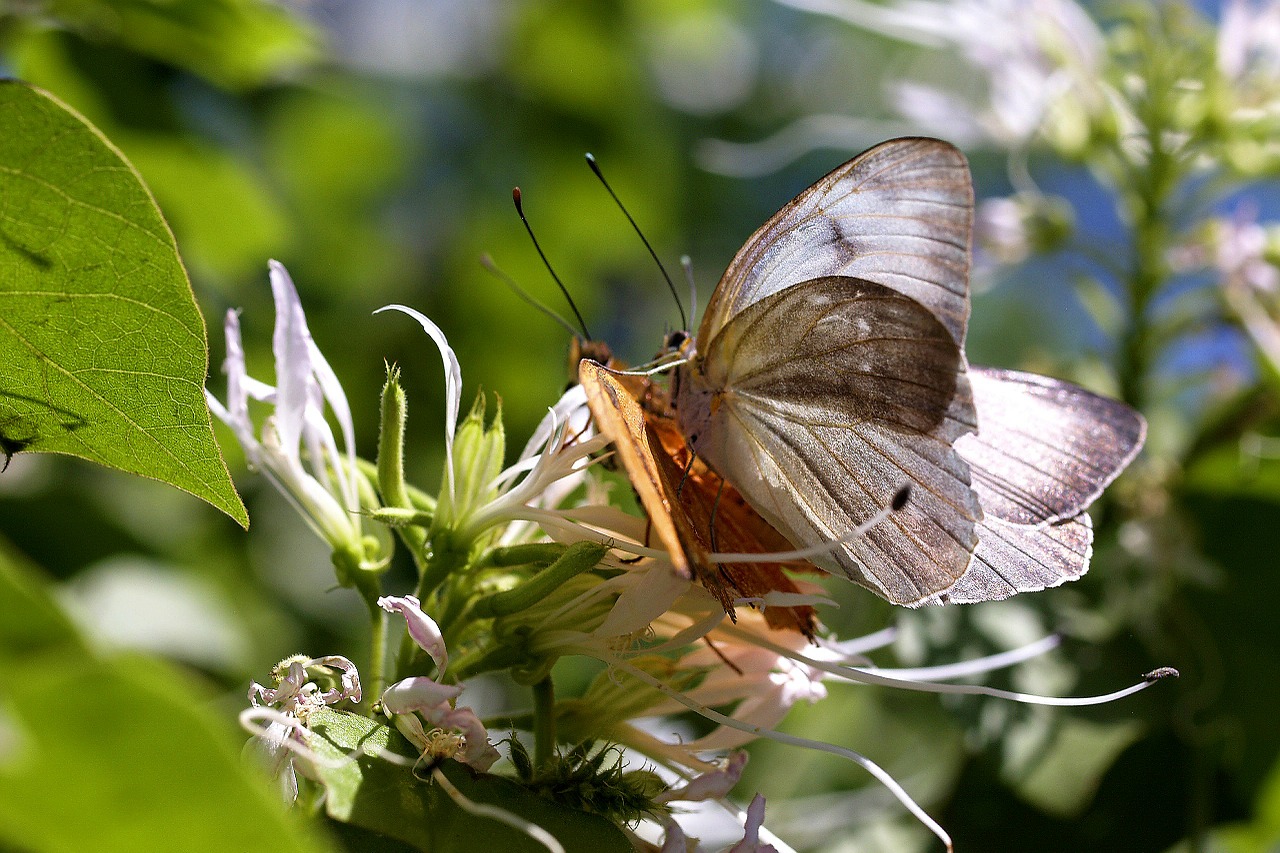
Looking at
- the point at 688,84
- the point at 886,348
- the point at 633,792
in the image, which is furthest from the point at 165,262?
the point at 688,84

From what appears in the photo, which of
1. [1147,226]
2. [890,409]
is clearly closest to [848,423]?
[890,409]

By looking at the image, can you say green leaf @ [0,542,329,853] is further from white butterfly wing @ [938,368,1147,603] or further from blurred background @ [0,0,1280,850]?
white butterfly wing @ [938,368,1147,603]

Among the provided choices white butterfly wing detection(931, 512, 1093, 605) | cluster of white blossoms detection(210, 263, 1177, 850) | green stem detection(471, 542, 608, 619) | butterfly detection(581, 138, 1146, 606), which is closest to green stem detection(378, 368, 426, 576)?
cluster of white blossoms detection(210, 263, 1177, 850)

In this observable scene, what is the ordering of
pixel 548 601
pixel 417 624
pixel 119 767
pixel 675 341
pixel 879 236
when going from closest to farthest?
pixel 119 767 < pixel 417 624 < pixel 548 601 < pixel 879 236 < pixel 675 341

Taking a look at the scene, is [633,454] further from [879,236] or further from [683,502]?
[879,236]

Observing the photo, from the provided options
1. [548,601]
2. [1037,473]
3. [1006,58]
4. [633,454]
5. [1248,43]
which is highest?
[1248,43]

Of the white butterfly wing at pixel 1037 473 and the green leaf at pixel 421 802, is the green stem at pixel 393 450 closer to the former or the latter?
the green leaf at pixel 421 802
